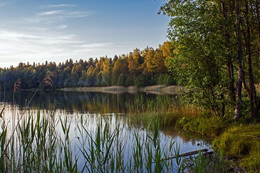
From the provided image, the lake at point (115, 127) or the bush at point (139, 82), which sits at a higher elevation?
the bush at point (139, 82)

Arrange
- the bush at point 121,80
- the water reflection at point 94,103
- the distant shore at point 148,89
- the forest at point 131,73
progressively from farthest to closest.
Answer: the bush at point 121,80
the forest at point 131,73
the distant shore at point 148,89
the water reflection at point 94,103

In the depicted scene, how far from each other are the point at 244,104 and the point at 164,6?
5106 millimetres

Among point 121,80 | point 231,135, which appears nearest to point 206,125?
point 231,135

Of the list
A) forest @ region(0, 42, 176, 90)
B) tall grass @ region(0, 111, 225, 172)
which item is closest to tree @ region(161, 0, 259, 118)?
tall grass @ region(0, 111, 225, 172)

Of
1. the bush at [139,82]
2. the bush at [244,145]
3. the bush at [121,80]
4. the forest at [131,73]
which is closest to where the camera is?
the bush at [244,145]

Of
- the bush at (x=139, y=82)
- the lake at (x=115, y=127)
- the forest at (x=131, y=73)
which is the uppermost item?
the forest at (x=131, y=73)

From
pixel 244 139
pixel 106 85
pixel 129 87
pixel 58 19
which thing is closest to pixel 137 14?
pixel 58 19

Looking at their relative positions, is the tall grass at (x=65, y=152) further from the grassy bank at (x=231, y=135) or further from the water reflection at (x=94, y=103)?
the water reflection at (x=94, y=103)

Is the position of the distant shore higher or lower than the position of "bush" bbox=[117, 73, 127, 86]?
lower

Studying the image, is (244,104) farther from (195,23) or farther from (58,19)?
(58,19)

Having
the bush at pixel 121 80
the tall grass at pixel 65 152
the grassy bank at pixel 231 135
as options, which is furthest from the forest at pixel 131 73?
the tall grass at pixel 65 152

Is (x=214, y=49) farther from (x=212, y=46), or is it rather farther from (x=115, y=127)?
(x=115, y=127)

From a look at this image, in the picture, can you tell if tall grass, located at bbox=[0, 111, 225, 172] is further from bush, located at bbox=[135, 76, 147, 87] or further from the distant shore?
bush, located at bbox=[135, 76, 147, 87]

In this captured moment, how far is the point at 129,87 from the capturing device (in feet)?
194
